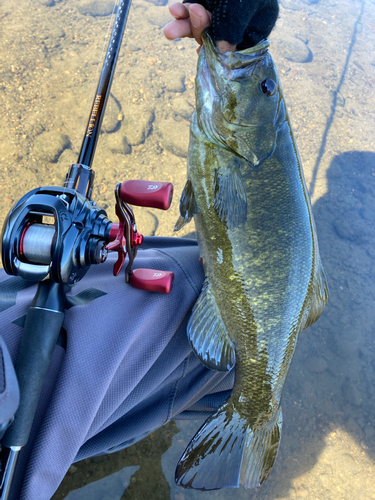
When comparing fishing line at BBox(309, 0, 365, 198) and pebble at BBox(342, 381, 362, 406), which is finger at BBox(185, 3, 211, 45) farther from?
pebble at BBox(342, 381, 362, 406)

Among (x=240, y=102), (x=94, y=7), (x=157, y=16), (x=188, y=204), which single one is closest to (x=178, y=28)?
(x=240, y=102)

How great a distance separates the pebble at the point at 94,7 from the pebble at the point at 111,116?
1798 millimetres

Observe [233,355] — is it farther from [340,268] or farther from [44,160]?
[44,160]

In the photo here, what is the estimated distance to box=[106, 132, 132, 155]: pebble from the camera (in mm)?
3227

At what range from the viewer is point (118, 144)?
3248 millimetres

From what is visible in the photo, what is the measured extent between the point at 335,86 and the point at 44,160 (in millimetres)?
4182

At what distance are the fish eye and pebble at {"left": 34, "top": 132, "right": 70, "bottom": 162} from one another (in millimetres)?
2179

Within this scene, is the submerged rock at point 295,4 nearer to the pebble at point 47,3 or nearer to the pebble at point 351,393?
the pebble at point 47,3

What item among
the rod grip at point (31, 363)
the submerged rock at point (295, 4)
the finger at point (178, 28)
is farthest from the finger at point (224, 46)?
the submerged rock at point (295, 4)

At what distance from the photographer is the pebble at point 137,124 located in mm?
3373

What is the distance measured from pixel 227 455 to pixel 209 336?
502 millimetres

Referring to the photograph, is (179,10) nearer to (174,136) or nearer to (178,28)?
(178,28)

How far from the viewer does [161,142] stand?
345cm

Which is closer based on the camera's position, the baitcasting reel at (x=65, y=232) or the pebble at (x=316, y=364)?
the baitcasting reel at (x=65, y=232)
